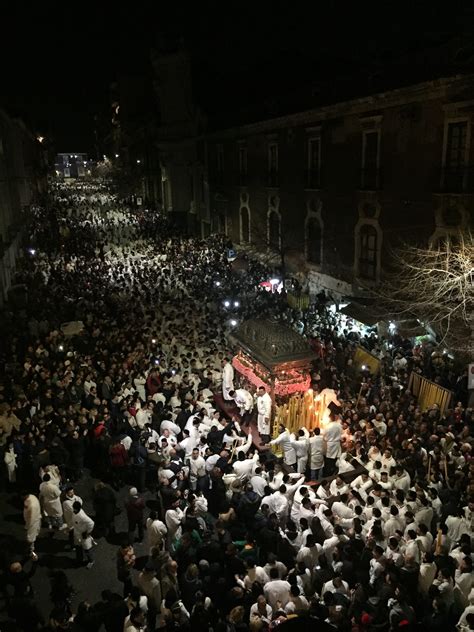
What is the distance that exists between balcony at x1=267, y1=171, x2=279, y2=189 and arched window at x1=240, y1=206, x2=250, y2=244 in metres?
3.99

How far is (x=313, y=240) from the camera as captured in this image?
24438 millimetres

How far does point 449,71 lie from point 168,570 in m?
15.0

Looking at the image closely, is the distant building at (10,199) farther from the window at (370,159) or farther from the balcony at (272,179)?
the window at (370,159)

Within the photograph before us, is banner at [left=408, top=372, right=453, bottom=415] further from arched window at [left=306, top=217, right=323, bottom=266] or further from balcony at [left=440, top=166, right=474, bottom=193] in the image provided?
arched window at [left=306, top=217, right=323, bottom=266]

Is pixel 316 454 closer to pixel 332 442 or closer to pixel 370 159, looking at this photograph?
pixel 332 442

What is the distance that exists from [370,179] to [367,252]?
271 centimetres

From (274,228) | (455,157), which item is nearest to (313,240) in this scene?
(274,228)

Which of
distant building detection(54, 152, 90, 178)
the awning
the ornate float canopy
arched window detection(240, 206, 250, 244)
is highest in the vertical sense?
distant building detection(54, 152, 90, 178)

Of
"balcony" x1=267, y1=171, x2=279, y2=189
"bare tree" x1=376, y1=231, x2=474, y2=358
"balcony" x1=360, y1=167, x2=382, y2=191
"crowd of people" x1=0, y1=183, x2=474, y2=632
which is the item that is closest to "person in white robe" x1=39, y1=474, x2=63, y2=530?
"crowd of people" x1=0, y1=183, x2=474, y2=632

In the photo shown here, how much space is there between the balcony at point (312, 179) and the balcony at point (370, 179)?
11.0 feet

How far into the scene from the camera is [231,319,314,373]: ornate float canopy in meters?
12.5

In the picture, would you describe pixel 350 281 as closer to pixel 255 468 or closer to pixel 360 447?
pixel 360 447

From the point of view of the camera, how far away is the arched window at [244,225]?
3158cm

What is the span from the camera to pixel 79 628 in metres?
6.70
